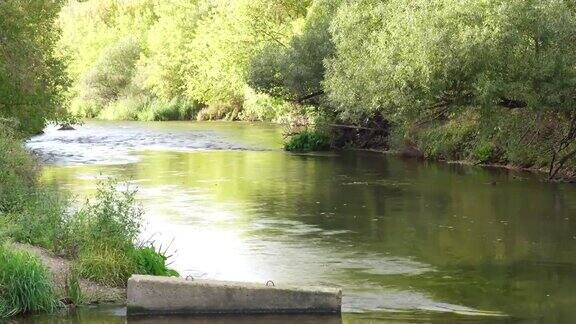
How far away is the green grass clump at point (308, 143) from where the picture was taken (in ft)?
175

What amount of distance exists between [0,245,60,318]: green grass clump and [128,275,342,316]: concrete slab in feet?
4.83

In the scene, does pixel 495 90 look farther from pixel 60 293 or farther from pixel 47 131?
pixel 47 131

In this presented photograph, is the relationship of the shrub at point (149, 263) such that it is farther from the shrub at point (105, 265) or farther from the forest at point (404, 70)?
the forest at point (404, 70)

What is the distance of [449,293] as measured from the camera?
62.6 feet

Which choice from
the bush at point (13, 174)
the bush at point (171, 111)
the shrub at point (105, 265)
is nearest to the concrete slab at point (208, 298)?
the shrub at point (105, 265)

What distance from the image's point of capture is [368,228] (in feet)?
89.7

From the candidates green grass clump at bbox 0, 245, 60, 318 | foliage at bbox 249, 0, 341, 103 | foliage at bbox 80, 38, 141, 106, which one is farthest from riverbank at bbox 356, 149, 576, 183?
foliage at bbox 80, 38, 141, 106

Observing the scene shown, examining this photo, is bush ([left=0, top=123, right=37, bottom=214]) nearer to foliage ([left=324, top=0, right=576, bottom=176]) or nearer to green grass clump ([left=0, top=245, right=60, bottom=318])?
green grass clump ([left=0, top=245, right=60, bottom=318])

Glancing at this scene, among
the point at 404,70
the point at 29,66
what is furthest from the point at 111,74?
the point at 29,66

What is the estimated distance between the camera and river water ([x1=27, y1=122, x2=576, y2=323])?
1880 cm

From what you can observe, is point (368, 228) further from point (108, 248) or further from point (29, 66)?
point (29, 66)

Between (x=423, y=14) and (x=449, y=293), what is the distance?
19913mm

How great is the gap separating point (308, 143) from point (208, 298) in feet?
123

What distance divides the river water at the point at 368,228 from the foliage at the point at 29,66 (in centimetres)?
315
